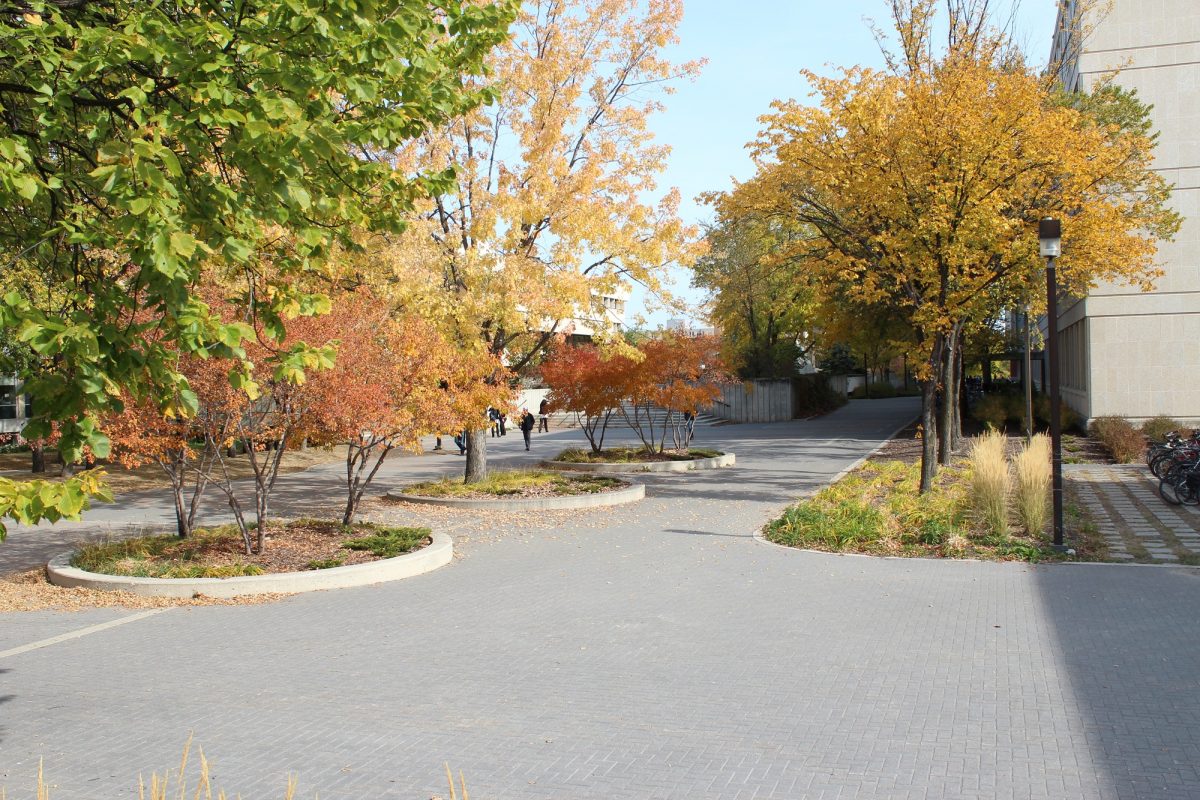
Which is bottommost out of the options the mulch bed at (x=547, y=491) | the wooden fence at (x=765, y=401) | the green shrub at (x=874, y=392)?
the mulch bed at (x=547, y=491)

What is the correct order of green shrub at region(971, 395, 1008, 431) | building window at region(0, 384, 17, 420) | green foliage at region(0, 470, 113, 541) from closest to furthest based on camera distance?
1. green foliage at region(0, 470, 113, 541)
2. green shrub at region(971, 395, 1008, 431)
3. building window at region(0, 384, 17, 420)

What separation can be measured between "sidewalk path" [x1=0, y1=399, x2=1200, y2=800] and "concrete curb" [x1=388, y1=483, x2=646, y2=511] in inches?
198

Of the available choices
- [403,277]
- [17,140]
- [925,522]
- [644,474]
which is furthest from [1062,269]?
[17,140]

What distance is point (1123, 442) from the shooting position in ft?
73.6

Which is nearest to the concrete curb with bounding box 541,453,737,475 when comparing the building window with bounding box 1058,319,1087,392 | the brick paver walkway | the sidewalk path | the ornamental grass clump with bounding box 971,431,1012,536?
the brick paver walkway

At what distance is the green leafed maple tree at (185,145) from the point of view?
14.6 feet

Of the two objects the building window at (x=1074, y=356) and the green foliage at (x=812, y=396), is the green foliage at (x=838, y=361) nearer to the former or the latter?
the green foliage at (x=812, y=396)

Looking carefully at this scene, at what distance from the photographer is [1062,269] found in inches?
679

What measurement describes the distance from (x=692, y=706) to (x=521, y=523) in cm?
880

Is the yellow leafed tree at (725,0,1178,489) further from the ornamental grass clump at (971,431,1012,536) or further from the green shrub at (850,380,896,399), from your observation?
the green shrub at (850,380,896,399)

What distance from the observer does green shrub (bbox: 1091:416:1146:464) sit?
22.3 m

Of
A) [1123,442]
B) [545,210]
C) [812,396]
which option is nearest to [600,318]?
[545,210]

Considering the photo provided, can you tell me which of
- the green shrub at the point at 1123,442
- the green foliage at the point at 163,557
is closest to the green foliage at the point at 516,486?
the green foliage at the point at 163,557

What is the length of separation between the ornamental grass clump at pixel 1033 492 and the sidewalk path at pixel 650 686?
1826mm
